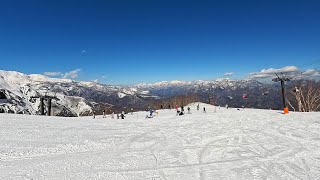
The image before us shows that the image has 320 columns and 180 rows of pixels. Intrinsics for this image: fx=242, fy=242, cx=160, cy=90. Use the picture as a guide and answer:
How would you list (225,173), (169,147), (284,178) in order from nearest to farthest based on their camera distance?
(284,178), (225,173), (169,147)

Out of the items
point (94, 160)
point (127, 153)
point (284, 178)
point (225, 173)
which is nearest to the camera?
point (284, 178)

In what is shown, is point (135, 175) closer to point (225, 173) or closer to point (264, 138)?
point (225, 173)

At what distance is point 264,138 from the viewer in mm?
16938

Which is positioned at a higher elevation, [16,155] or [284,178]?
[16,155]

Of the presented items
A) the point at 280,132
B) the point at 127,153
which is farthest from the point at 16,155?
the point at 280,132

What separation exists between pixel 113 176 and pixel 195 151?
554cm

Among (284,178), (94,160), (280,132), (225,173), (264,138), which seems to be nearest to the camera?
(284,178)

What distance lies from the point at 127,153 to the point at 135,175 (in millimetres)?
3675

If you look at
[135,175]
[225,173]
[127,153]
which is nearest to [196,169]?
[225,173]

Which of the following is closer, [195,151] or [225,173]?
[225,173]

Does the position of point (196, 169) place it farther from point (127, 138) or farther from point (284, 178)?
point (127, 138)

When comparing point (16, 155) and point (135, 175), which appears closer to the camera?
point (135, 175)

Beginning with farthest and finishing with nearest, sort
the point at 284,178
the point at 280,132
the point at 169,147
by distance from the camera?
1. the point at 280,132
2. the point at 169,147
3. the point at 284,178

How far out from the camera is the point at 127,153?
13.2 m
